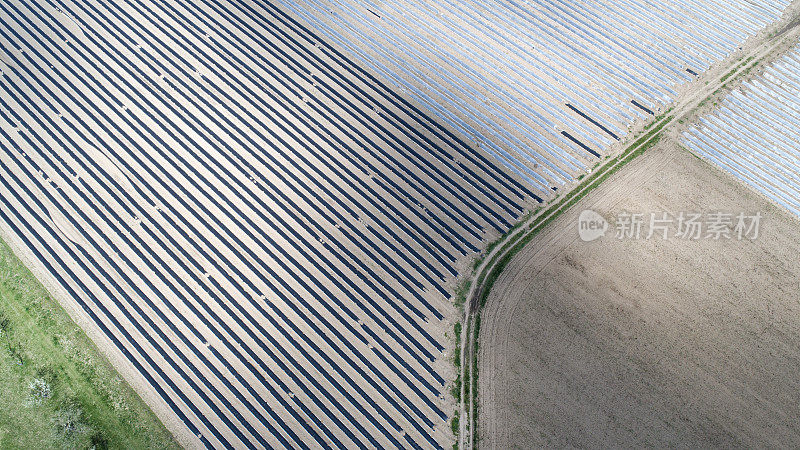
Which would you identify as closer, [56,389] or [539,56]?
[56,389]

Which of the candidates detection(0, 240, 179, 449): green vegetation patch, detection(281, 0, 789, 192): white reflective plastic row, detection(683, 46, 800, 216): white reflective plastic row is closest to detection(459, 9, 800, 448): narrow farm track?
detection(683, 46, 800, 216): white reflective plastic row

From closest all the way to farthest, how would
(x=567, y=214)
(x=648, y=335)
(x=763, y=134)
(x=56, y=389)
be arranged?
(x=648, y=335) < (x=56, y=389) < (x=567, y=214) < (x=763, y=134)

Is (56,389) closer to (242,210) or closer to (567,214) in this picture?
(242,210)

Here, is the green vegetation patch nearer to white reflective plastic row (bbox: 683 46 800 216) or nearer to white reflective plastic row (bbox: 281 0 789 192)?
white reflective plastic row (bbox: 281 0 789 192)

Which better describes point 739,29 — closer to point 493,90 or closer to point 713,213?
point 713,213

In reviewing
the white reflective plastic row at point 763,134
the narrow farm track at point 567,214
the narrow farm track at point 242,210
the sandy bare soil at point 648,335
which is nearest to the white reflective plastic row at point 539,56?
the narrow farm track at point 567,214

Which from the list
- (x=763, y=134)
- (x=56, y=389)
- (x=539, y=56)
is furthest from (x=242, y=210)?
(x=763, y=134)
